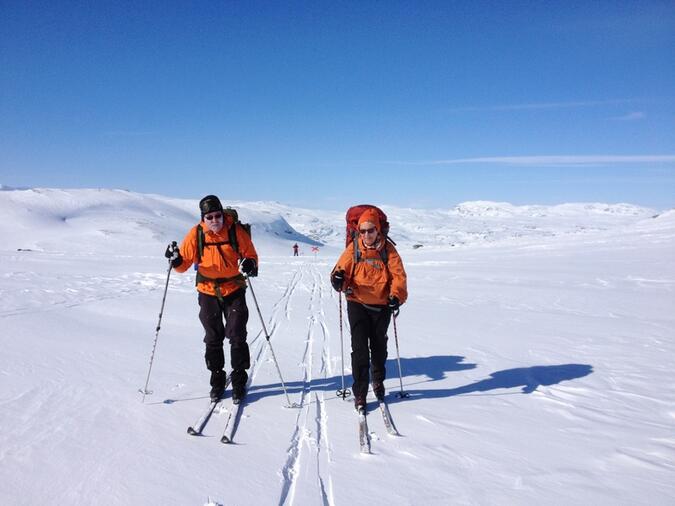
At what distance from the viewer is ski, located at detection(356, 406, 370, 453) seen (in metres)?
3.50

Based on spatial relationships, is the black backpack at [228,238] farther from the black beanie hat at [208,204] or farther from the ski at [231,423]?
the ski at [231,423]

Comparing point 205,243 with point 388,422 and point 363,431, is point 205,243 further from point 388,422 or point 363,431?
point 388,422

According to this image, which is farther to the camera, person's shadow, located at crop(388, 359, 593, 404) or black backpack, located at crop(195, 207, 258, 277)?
person's shadow, located at crop(388, 359, 593, 404)

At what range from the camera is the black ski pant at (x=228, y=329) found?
14.7 feet

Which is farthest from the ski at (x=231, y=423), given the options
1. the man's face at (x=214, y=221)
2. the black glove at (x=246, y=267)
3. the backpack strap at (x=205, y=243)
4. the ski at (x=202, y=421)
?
the man's face at (x=214, y=221)

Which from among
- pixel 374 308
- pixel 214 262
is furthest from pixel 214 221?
pixel 374 308

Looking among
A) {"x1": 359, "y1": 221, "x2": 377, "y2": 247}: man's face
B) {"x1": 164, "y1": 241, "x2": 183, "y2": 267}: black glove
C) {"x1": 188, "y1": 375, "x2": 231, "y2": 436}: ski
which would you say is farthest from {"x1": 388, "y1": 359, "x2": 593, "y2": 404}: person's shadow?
{"x1": 164, "y1": 241, "x2": 183, "y2": 267}: black glove

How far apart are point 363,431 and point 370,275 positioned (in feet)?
5.00

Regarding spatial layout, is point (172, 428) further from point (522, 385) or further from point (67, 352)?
point (522, 385)

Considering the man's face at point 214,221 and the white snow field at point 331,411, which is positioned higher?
the man's face at point 214,221

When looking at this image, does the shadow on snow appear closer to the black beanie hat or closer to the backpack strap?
the backpack strap

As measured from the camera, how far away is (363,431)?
3.73m

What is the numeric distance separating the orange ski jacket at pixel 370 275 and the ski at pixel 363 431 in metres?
1.09

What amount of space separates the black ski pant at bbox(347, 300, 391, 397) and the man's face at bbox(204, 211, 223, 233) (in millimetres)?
1633
